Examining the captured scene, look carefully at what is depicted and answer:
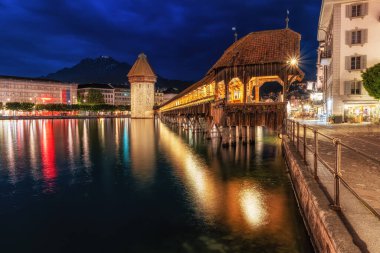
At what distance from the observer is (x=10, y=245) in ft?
23.1

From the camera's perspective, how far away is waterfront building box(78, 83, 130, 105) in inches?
5589

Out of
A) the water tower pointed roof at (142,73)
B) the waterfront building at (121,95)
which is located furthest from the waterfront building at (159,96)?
the water tower pointed roof at (142,73)

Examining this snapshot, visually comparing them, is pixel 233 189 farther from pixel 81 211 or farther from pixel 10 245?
pixel 10 245

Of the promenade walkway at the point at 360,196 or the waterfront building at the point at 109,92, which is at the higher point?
the waterfront building at the point at 109,92

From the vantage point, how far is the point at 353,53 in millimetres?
33500

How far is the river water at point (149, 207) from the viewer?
7.11 m

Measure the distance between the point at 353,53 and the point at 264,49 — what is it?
17.3 m

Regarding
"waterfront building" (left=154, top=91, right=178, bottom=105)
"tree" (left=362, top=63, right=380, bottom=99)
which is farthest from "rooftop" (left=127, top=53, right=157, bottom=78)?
"waterfront building" (left=154, top=91, right=178, bottom=105)

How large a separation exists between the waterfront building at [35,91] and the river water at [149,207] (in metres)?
115

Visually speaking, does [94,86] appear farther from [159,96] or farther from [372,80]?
[372,80]

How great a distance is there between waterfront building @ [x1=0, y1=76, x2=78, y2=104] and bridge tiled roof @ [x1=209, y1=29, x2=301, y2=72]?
383 ft

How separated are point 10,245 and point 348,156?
986cm

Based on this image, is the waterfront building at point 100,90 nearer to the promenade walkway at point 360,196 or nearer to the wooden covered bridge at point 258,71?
the wooden covered bridge at point 258,71

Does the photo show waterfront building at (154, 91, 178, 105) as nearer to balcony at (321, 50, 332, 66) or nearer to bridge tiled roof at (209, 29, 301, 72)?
balcony at (321, 50, 332, 66)
